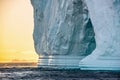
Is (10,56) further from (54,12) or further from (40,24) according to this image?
(54,12)

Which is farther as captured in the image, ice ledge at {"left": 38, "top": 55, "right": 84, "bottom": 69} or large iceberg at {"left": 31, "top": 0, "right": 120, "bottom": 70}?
ice ledge at {"left": 38, "top": 55, "right": 84, "bottom": 69}

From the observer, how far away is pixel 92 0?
A: 612cm

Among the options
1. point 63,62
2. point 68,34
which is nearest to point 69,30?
point 68,34

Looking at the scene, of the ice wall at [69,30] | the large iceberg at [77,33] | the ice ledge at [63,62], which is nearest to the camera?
the large iceberg at [77,33]

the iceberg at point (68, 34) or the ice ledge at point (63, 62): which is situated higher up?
the iceberg at point (68, 34)

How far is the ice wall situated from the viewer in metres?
6.51

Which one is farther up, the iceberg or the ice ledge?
the iceberg

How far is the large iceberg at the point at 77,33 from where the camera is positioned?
19.9 ft

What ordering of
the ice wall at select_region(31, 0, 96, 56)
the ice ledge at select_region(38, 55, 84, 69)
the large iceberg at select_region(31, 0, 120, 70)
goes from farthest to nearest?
the ice ledge at select_region(38, 55, 84, 69)
the ice wall at select_region(31, 0, 96, 56)
the large iceberg at select_region(31, 0, 120, 70)

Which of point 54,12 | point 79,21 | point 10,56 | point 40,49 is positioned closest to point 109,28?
point 79,21

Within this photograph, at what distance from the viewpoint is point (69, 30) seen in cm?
657

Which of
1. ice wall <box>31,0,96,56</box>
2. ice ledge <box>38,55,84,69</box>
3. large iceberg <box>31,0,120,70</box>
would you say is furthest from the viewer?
ice ledge <box>38,55,84,69</box>

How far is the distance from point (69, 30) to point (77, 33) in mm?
133

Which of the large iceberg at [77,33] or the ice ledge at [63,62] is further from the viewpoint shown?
the ice ledge at [63,62]
